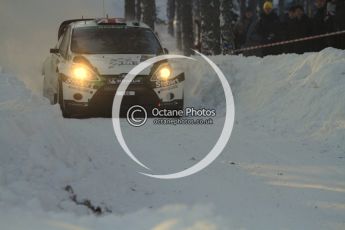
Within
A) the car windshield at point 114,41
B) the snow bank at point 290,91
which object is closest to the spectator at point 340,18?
the snow bank at point 290,91

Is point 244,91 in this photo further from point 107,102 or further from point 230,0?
point 230,0

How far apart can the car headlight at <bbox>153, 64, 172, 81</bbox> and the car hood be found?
0.58 feet

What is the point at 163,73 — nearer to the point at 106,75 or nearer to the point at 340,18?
the point at 106,75

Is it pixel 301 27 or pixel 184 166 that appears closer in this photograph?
pixel 184 166

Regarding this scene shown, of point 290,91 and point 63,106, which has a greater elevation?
point 290,91

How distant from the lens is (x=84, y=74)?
933 cm

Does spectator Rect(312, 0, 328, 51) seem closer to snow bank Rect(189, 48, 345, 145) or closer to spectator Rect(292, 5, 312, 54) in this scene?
spectator Rect(292, 5, 312, 54)

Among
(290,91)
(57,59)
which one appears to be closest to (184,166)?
(290,91)

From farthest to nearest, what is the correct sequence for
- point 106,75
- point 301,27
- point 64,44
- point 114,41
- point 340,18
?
point 301,27
point 340,18
point 64,44
point 114,41
point 106,75

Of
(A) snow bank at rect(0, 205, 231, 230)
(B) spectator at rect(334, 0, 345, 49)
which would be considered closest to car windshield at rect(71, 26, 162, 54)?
(B) spectator at rect(334, 0, 345, 49)

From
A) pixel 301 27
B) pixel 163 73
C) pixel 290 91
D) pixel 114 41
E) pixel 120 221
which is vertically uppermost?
pixel 114 41

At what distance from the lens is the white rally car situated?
9.34 m

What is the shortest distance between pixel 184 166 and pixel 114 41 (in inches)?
168

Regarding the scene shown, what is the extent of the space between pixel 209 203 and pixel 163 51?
17.9ft
